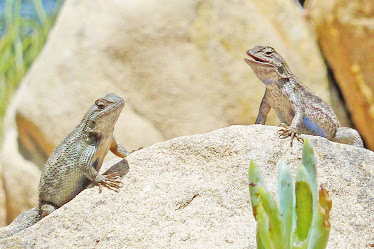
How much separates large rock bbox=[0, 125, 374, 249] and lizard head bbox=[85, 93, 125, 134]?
531 millimetres

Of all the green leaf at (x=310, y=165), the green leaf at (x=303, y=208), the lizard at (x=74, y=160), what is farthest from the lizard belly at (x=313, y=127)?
the green leaf at (x=303, y=208)

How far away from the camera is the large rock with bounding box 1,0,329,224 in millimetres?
7750

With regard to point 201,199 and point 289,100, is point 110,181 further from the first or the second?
point 289,100

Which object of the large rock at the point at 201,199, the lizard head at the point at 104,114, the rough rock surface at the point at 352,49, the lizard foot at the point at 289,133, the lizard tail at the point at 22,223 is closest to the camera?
the large rock at the point at 201,199

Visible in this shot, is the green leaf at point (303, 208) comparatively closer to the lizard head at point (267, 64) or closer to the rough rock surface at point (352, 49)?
the lizard head at point (267, 64)

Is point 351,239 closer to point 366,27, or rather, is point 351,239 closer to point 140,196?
point 140,196

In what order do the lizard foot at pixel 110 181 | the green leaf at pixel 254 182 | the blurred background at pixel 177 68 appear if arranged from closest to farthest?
the green leaf at pixel 254 182, the lizard foot at pixel 110 181, the blurred background at pixel 177 68

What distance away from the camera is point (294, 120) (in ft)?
15.1

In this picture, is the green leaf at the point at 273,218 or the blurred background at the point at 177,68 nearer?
the green leaf at the point at 273,218

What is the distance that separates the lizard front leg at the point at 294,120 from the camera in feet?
13.6

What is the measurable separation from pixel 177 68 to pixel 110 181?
4.01 meters

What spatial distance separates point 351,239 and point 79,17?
5.80m

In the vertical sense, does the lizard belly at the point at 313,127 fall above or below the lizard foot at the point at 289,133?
below

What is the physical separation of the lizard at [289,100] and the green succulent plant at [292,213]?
2031 millimetres
